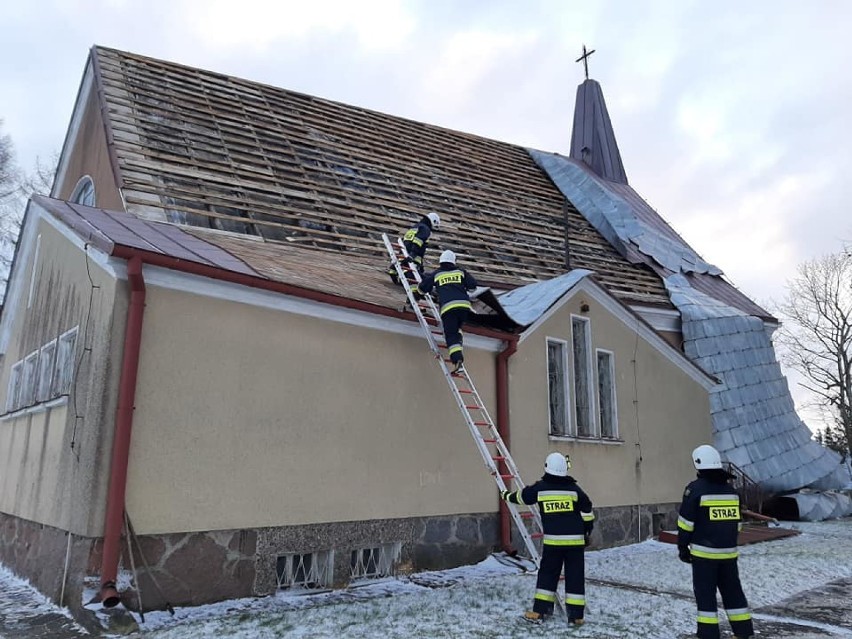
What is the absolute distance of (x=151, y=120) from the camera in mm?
11031

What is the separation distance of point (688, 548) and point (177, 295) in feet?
15.1

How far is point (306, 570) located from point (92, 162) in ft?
26.7

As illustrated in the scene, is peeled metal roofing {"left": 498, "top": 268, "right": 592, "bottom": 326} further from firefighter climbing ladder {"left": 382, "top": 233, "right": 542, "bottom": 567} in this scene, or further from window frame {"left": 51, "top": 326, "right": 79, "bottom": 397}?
window frame {"left": 51, "top": 326, "right": 79, "bottom": 397}

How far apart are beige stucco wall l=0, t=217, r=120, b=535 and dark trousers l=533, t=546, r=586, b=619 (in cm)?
350

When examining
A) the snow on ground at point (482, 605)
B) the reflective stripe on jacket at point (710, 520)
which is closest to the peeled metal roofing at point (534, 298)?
the snow on ground at point (482, 605)

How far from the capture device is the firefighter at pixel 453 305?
24.2ft

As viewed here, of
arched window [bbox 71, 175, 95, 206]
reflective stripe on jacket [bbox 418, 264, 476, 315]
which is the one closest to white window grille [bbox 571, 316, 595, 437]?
reflective stripe on jacket [bbox 418, 264, 476, 315]

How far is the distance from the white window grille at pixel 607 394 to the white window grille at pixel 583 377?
1.05 feet

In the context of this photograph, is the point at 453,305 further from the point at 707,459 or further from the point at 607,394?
the point at 607,394

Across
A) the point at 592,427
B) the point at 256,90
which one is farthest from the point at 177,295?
the point at 256,90

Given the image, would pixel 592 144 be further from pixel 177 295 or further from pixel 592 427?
pixel 177 295

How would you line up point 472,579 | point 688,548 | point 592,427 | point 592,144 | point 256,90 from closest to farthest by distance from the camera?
point 688,548 < point 472,579 < point 592,427 < point 256,90 < point 592,144

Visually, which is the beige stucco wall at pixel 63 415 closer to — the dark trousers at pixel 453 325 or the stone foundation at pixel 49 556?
the stone foundation at pixel 49 556

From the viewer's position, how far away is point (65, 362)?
6.64 m
